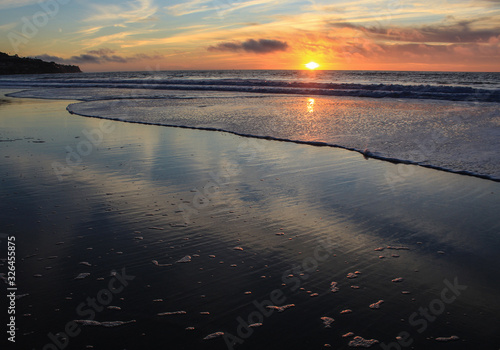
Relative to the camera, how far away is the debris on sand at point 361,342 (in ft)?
8.81

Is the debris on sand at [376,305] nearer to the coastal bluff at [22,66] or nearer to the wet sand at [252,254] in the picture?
the wet sand at [252,254]

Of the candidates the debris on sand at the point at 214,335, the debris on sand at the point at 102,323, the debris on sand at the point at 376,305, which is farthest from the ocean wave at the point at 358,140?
the debris on sand at the point at 102,323

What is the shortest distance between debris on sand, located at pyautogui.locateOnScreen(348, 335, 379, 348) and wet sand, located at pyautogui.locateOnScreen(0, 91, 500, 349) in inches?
1.4

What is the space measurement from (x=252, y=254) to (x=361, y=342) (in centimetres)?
149

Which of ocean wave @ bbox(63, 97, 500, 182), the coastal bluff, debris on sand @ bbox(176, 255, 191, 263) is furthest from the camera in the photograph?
the coastal bluff

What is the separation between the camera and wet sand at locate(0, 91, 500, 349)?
9.36ft

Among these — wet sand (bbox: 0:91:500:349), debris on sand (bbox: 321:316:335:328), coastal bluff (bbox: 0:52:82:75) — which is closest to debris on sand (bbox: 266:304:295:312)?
wet sand (bbox: 0:91:500:349)

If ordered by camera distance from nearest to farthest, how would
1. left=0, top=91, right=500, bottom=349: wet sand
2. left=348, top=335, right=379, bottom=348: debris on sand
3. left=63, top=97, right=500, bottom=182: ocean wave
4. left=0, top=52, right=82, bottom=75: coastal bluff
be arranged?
left=348, top=335, right=379, bottom=348: debris on sand < left=0, top=91, right=500, bottom=349: wet sand < left=63, top=97, right=500, bottom=182: ocean wave < left=0, top=52, right=82, bottom=75: coastal bluff

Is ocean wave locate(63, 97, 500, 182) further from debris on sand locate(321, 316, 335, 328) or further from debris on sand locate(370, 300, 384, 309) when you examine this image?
debris on sand locate(321, 316, 335, 328)

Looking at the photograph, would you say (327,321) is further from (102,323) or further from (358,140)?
(358,140)

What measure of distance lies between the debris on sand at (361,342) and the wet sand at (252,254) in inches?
1.4

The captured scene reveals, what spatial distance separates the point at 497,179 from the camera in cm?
644

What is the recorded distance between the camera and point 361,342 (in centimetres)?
271

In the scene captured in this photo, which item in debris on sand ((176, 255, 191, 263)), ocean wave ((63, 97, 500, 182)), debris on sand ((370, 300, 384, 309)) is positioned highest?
ocean wave ((63, 97, 500, 182))
